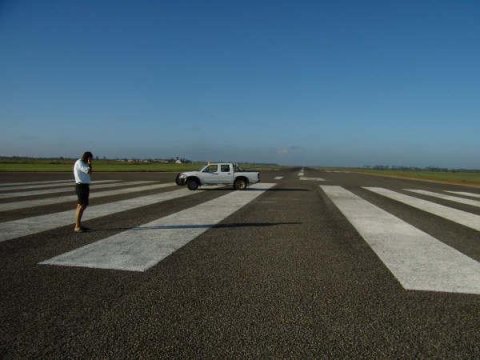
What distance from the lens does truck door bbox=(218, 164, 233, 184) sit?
2055cm

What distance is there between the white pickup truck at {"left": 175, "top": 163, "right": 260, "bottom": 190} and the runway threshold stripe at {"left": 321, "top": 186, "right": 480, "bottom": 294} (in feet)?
36.9

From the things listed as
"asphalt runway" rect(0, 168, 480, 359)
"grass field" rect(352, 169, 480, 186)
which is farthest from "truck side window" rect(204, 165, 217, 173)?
"grass field" rect(352, 169, 480, 186)

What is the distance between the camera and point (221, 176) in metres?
20.5

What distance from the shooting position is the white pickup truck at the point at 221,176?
20.2 m

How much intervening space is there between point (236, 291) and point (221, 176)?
16.2 metres

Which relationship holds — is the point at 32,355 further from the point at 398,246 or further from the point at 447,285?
the point at 398,246

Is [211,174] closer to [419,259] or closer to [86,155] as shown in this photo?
[86,155]

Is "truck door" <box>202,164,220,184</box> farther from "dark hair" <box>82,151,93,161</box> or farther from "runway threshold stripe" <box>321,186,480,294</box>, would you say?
"dark hair" <box>82,151,93,161</box>

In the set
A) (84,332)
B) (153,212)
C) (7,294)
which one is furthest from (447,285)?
(153,212)

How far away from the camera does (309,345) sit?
321 centimetres

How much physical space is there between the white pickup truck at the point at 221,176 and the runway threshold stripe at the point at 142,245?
980 centimetres

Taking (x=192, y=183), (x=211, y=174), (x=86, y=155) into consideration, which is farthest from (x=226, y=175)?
(x=86, y=155)

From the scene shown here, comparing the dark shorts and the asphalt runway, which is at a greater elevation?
the dark shorts

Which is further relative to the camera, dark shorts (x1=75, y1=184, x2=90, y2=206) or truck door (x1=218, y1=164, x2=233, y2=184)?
truck door (x1=218, y1=164, x2=233, y2=184)
